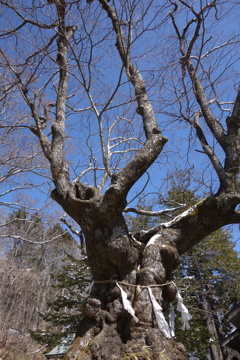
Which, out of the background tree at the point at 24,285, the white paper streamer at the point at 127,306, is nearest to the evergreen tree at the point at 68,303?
the background tree at the point at 24,285

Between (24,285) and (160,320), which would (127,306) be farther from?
(24,285)

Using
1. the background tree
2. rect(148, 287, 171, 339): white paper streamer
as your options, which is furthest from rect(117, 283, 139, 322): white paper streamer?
the background tree

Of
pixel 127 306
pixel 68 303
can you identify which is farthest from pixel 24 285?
pixel 127 306

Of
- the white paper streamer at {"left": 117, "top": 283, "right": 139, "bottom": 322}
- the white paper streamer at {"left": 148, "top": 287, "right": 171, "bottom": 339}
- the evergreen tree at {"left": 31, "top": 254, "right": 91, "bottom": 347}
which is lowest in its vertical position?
the white paper streamer at {"left": 148, "top": 287, "right": 171, "bottom": 339}

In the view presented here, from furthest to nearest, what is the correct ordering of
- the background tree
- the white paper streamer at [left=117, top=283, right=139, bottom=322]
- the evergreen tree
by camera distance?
the background tree → the evergreen tree → the white paper streamer at [left=117, top=283, right=139, bottom=322]

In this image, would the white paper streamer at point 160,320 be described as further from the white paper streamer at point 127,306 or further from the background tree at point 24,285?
the background tree at point 24,285

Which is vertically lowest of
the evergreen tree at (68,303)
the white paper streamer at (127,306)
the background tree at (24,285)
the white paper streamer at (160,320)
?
the white paper streamer at (160,320)

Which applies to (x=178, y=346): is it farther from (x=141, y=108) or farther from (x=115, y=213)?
(x=141, y=108)

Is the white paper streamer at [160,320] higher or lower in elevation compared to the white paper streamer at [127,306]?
lower

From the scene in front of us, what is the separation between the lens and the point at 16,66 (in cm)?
461

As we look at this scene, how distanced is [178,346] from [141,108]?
3346 mm

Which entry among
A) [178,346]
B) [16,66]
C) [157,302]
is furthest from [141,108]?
[178,346]

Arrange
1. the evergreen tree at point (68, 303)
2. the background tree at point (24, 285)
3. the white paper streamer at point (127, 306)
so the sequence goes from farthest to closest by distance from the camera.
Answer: the background tree at point (24, 285)
the evergreen tree at point (68, 303)
the white paper streamer at point (127, 306)

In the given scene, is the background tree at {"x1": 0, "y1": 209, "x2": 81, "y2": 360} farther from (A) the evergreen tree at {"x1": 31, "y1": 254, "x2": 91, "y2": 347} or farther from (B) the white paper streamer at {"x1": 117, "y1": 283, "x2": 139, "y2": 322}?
(B) the white paper streamer at {"x1": 117, "y1": 283, "x2": 139, "y2": 322}
